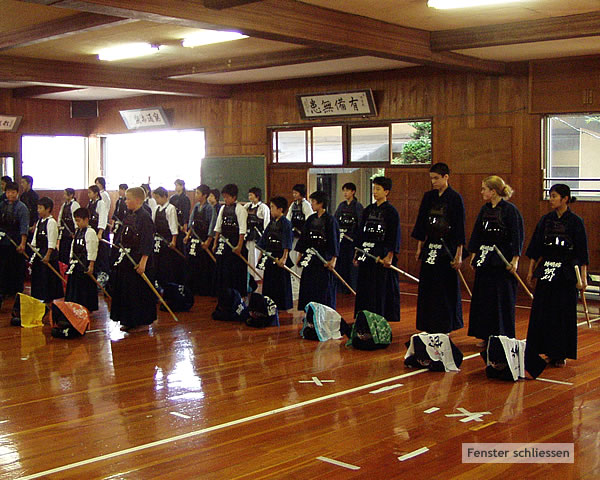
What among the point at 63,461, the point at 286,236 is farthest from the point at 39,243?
the point at 63,461

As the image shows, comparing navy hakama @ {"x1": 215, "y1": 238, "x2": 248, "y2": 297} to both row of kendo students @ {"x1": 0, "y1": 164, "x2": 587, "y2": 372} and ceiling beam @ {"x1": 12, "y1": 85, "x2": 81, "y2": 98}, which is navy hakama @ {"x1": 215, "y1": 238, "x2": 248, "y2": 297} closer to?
row of kendo students @ {"x1": 0, "y1": 164, "x2": 587, "y2": 372}

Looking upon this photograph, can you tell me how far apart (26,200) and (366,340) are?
6.80 meters

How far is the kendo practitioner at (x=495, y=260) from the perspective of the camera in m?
6.76

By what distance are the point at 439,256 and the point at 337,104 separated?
561 cm

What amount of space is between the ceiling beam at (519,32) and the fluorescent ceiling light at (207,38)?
225 cm

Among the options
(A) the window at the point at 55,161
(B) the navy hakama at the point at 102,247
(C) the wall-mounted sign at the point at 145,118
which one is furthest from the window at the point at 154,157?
(B) the navy hakama at the point at 102,247

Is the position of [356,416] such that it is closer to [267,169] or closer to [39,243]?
[39,243]

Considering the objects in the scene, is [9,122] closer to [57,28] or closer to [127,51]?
[127,51]

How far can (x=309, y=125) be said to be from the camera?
12.7 m

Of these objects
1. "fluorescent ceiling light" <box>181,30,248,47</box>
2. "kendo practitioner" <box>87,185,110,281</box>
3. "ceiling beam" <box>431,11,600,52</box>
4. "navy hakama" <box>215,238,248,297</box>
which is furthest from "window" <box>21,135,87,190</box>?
"ceiling beam" <box>431,11,600,52</box>

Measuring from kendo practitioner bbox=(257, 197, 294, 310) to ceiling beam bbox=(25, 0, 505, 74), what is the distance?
1897 millimetres

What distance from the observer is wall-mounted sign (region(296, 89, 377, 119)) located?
11727 mm

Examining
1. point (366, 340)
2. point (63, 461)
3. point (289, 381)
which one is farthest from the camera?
point (366, 340)

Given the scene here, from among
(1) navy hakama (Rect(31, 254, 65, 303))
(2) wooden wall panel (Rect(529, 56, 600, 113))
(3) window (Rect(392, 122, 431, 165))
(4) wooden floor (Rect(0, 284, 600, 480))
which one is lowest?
(4) wooden floor (Rect(0, 284, 600, 480))
